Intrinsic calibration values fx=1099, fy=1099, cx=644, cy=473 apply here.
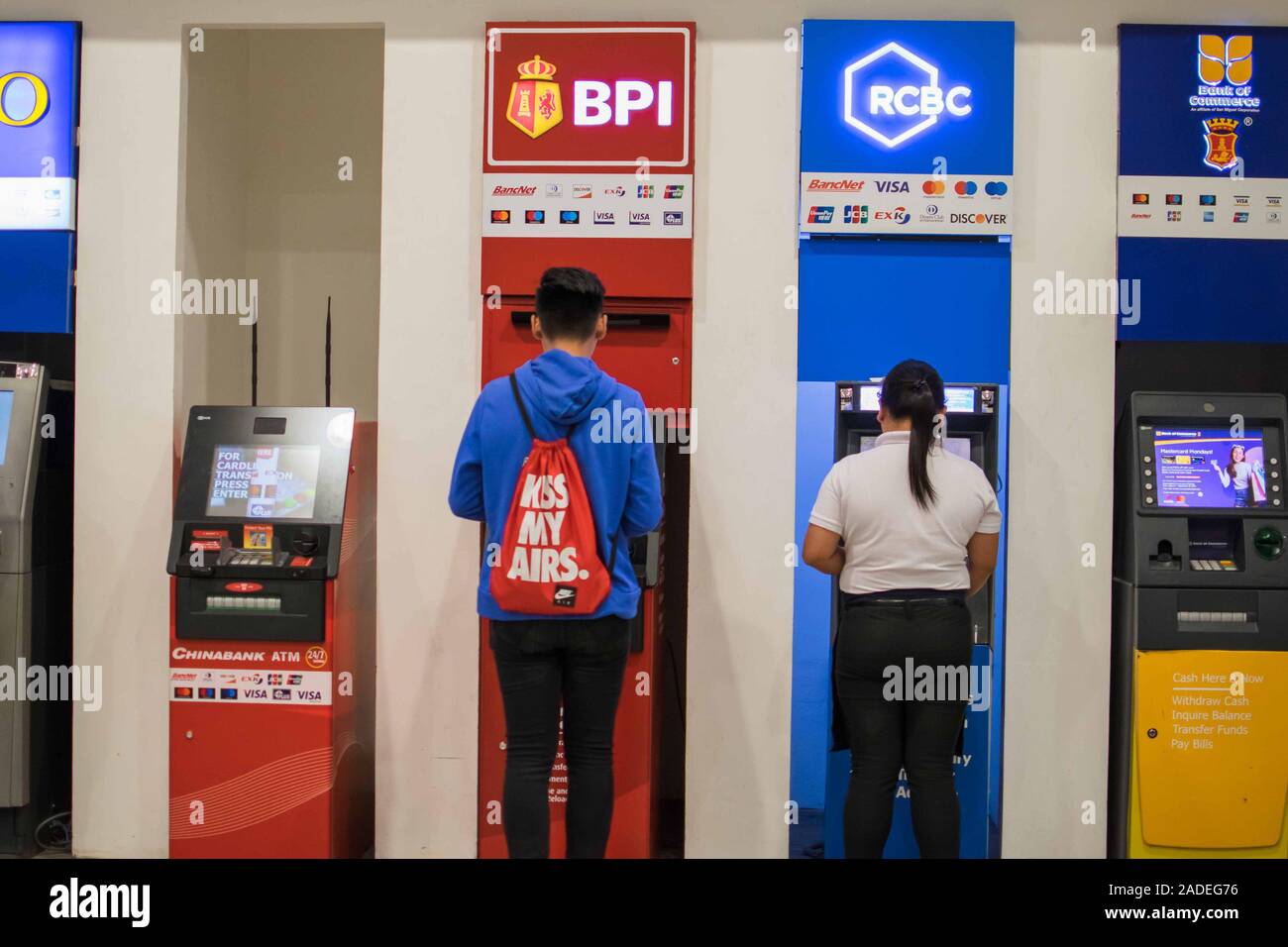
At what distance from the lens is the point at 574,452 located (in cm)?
254

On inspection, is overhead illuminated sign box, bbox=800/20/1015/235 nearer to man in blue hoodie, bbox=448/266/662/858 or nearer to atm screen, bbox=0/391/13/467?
man in blue hoodie, bbox=448/266/662/858

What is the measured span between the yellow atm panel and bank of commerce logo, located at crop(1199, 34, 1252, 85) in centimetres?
182

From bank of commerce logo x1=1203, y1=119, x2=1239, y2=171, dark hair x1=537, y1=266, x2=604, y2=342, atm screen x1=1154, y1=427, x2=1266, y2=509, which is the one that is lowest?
atm screen x1=1154, y1=427, x2=1266, y2=509

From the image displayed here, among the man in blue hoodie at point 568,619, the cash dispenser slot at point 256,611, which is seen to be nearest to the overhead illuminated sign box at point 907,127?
the man in blue hoodie at point 568,619

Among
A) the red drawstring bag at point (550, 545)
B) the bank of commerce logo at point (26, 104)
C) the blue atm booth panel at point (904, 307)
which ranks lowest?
the red drawstring bag at point (550, 545)

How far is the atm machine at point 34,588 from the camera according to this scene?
3.51 m

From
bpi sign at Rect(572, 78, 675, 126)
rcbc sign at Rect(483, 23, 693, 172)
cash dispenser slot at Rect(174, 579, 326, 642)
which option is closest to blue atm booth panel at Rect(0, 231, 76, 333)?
cash dispenser slot at Rect(174, 579, 326, 642)

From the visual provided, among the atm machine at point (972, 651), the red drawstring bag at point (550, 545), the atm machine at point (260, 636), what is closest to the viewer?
the red drawstring bag at point (550, 545)

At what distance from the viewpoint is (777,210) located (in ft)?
11.7

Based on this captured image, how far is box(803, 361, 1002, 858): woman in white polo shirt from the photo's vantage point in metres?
2.73

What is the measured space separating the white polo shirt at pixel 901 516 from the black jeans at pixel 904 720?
7 centimetres

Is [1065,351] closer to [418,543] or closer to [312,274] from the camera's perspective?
[418,543]

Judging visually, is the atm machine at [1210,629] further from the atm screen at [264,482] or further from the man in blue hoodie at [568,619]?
the atm screen at [264,482]

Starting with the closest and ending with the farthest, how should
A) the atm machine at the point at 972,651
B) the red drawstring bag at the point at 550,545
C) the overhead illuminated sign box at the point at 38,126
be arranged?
the red drawstring bag at the point at 550,545 → the atm machine at the point at 972,651 → the overhead illuminated sign box at the point at 38,126
